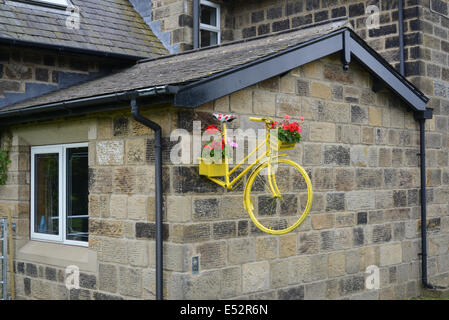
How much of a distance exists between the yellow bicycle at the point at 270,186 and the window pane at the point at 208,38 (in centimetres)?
500

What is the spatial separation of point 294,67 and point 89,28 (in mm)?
4358

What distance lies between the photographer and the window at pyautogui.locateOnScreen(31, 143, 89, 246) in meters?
7.30

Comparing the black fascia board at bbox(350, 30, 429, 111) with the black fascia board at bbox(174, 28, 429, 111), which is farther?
the black fascia board at bbox(350, 30, 429, 111)

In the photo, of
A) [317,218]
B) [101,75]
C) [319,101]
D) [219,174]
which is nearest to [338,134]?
[319,101]

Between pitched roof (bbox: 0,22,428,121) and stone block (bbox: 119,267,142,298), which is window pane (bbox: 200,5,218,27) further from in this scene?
stone block (bbox: 119,267,142,298)

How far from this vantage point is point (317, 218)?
7176mm

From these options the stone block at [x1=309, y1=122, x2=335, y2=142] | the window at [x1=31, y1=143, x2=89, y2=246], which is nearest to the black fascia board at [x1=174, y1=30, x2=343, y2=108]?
the stone block at [x1=309, y1=122, x2=335, y2=142]

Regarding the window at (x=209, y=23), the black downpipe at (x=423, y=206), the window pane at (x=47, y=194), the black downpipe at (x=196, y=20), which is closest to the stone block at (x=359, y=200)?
the black downpipe at (x=423, y=206)

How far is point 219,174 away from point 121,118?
1.27 m

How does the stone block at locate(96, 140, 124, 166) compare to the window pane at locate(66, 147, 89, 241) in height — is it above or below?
above

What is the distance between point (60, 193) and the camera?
7586mm

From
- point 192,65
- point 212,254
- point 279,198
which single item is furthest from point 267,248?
point 192,65

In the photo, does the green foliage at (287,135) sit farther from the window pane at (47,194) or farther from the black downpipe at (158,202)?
the window pane at (47,194)

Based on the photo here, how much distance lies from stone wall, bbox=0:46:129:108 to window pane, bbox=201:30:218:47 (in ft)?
Answer: 8.02
